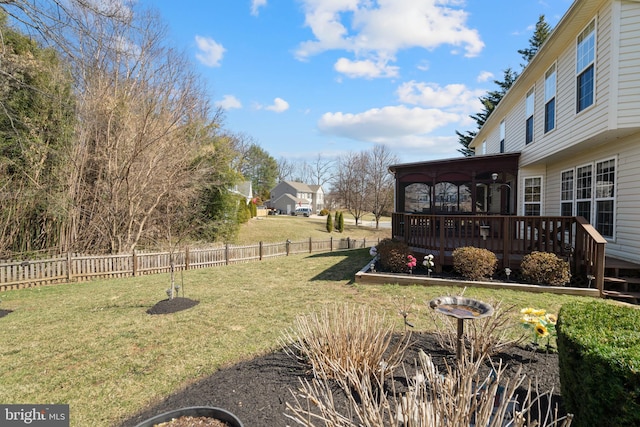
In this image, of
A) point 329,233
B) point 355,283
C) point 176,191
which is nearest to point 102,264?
point 176,191

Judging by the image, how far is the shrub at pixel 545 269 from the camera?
6.24 meters

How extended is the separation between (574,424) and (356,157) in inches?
1418

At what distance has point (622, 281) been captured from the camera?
5.77 m

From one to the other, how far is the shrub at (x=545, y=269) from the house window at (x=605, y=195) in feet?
5.78

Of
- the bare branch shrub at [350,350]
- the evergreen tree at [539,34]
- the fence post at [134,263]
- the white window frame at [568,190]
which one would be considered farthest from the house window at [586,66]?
the evergreen tree at [539,34]

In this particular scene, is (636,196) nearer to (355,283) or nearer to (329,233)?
(355,283)

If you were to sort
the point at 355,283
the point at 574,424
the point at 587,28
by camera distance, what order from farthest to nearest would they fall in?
the point at 355,283 < the point at 587,28 < the point at 574,424

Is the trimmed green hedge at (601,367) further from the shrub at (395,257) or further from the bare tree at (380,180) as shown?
the bare tree at (380,180)

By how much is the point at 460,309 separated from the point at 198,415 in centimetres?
257

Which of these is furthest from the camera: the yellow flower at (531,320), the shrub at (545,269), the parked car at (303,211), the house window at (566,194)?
the parked car at (303,211)

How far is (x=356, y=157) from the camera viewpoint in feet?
122

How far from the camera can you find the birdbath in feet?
9.01

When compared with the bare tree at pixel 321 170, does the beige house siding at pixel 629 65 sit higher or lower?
lower

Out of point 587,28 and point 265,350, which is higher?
point 587,28
